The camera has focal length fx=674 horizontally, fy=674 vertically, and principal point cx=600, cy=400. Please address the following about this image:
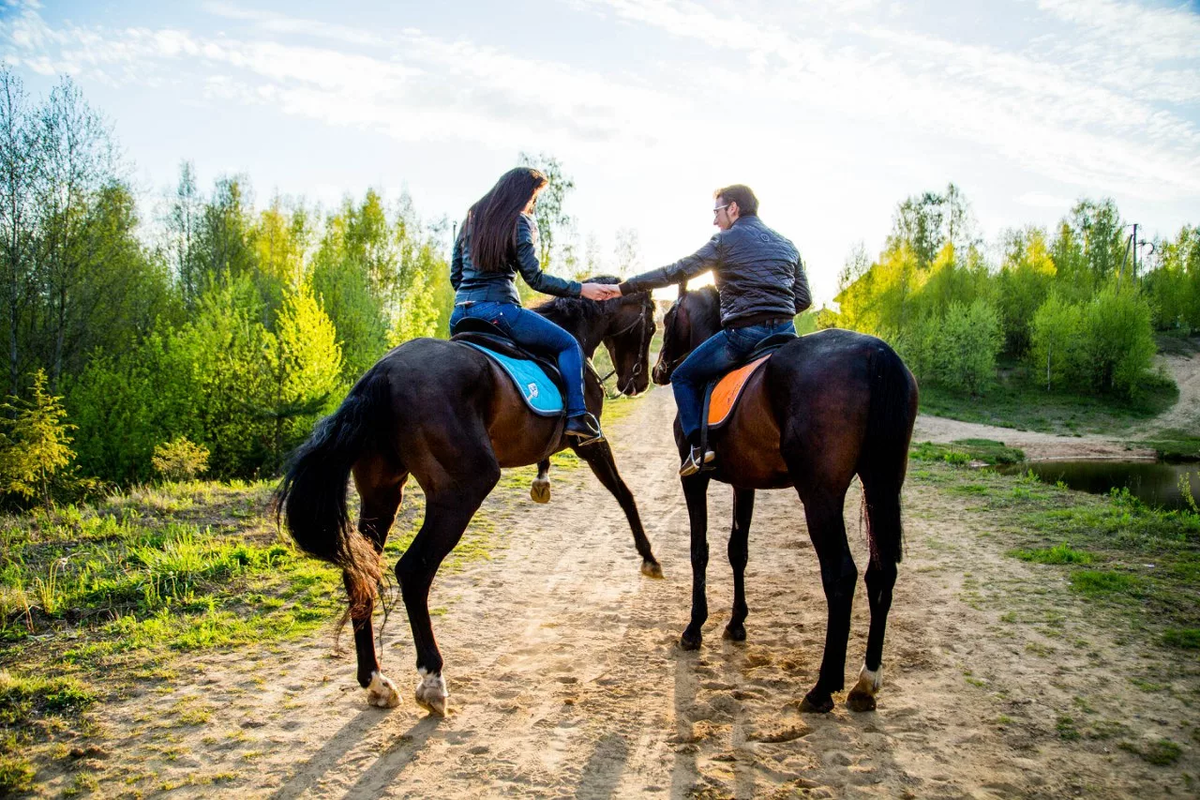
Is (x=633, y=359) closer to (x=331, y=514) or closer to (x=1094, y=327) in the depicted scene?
(x=331, y=514)

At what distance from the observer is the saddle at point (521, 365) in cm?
443

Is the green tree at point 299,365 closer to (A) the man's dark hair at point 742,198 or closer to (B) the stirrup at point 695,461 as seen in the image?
(B) the stirrup at point 695,461

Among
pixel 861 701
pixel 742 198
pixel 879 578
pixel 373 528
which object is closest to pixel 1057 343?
pixel 742 198

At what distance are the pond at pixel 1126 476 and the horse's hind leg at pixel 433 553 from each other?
1403cm

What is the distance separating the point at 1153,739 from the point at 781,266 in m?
3.38

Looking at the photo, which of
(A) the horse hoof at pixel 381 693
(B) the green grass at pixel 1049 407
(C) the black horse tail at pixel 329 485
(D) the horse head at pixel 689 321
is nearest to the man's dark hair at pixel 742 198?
(D) the horse head at pixel 689 321

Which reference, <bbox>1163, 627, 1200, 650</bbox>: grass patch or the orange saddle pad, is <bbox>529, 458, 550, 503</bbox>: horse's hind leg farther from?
<bbox>1163, 627, 1200, 650</bbox>: grass patch

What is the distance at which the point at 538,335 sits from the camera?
4.79 metres

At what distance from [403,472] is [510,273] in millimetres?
1656

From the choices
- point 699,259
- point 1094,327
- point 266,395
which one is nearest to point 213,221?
point 266,395

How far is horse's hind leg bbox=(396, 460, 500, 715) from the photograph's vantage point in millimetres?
3770

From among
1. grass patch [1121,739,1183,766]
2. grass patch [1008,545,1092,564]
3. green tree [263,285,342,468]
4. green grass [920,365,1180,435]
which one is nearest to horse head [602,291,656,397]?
grass patch [1121,739,1183,766]

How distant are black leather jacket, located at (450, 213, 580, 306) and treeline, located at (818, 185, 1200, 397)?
3774 cm

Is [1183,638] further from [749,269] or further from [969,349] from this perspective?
[969,349]
